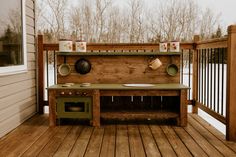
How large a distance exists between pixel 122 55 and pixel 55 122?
138 centimetres

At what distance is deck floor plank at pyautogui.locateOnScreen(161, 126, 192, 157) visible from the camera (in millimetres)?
2799

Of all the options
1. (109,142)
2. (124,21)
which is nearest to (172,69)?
(109,142)

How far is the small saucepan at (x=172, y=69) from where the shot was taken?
4.45 metres

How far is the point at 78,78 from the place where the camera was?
448cm

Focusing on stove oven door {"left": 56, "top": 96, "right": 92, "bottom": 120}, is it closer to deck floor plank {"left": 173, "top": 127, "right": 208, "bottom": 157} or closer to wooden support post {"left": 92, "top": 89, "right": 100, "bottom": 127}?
wooden support post {"left": 92, "top": 89, "right": 100, "bottom": 127}

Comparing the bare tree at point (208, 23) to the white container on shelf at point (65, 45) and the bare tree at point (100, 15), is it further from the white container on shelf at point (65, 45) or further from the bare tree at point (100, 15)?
the white container on shelf at point (65, 45)

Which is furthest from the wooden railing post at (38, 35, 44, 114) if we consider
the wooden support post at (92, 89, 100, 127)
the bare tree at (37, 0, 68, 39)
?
the bare tree at (37, 0, 68, 39)

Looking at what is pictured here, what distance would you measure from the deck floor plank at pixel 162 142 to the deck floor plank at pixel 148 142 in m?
0.05

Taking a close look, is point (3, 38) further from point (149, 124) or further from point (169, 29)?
point (169, 29)

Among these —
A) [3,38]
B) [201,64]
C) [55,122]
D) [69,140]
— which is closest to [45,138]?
[69,140]

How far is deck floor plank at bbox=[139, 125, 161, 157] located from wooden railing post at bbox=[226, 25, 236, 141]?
2.73 feet

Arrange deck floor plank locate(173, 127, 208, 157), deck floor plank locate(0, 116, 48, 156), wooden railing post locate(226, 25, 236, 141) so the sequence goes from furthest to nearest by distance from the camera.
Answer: wooden railing post locate(226, 25, 236, 141), deck floor plank locate(0, 116, 48, 156), deck floor plank locate(173, 127, 208, 157)

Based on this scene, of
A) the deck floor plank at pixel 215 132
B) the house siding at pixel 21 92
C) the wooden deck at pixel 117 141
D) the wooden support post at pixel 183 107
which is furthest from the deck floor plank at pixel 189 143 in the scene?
the house siding at pixel 21 92

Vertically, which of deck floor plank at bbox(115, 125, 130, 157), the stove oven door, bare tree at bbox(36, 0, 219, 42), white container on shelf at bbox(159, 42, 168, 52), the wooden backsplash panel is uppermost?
bare tree at bbox(36, 0, 219, 42)
